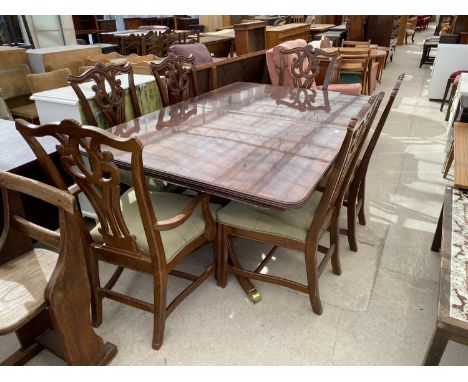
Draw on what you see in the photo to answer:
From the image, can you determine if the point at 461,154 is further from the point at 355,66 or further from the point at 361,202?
the point at 355,66

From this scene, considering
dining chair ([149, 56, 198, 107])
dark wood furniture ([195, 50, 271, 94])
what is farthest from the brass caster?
dark wood furniture ([195, 50, 271, 94])

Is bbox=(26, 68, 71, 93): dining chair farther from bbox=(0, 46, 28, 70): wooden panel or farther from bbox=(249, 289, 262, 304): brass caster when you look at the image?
bbox=(249, 289, 262, 304): brass caster

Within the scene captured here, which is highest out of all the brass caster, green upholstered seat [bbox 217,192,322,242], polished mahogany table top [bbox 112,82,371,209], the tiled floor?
polished mahogany table top [bbox 112,82,371,209]

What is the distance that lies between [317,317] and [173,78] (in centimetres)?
174

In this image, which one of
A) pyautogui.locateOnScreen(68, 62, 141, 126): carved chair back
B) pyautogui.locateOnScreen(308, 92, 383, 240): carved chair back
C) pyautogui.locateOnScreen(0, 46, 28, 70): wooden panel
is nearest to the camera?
pyautogui.locateOnScreen(308, 92, 383, 240): carved chair back

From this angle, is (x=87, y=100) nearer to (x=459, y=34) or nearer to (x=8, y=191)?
(x=8, y=191)

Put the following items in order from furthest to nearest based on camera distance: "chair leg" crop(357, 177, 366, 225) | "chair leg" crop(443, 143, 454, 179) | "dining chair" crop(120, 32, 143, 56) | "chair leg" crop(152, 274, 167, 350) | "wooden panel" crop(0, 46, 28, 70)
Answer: "dining chair" crop(120, 32, 143, 56) < "wooden panel" crop(0, 46, 28, 70) < "chair leg" crop(443, 143, 454, 179) < "chair leg" crop(357, 177, 366, 225) < "chair leg" crop(152, 274, 167, 350)

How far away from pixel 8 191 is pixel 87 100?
0.87 m

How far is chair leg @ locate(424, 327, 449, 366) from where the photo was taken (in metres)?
1.17

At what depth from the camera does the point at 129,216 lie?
1538mm

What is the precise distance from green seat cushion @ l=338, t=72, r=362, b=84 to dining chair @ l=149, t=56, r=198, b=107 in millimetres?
2828

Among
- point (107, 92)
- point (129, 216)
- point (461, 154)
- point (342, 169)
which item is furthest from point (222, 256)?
point (461, 154)

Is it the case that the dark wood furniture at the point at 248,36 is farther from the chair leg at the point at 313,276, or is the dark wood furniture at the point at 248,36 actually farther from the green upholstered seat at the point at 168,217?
the chair leg at the point at 313,276

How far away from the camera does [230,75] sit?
11.3 feet
